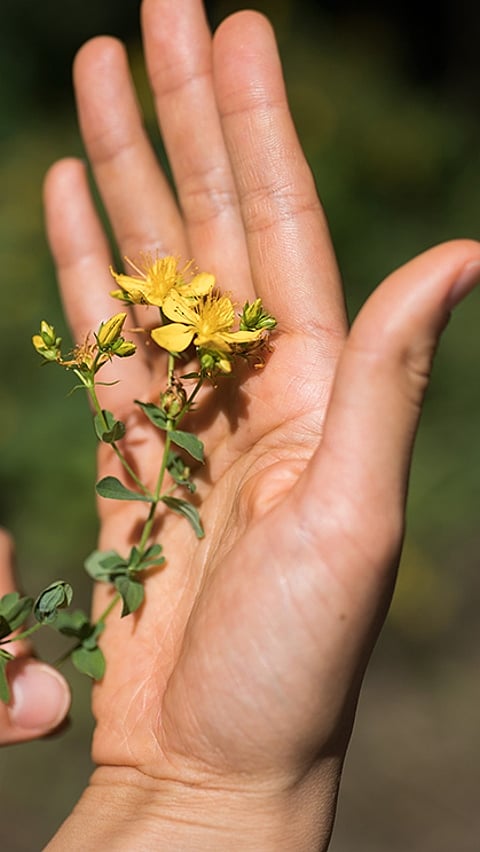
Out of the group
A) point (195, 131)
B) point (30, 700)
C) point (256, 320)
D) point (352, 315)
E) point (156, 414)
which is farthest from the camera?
point (352, 315)

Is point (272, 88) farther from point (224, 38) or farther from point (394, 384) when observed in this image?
point (394, 384)

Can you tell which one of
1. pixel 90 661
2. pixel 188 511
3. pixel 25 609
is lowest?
pixel 90 661

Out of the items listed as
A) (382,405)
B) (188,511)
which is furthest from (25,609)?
(382,405)

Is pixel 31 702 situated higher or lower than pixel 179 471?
lower

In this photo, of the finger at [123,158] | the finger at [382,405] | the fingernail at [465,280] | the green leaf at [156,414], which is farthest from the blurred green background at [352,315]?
the fingernail at [465,280]

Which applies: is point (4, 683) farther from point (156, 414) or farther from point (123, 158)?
point (123, 158)
